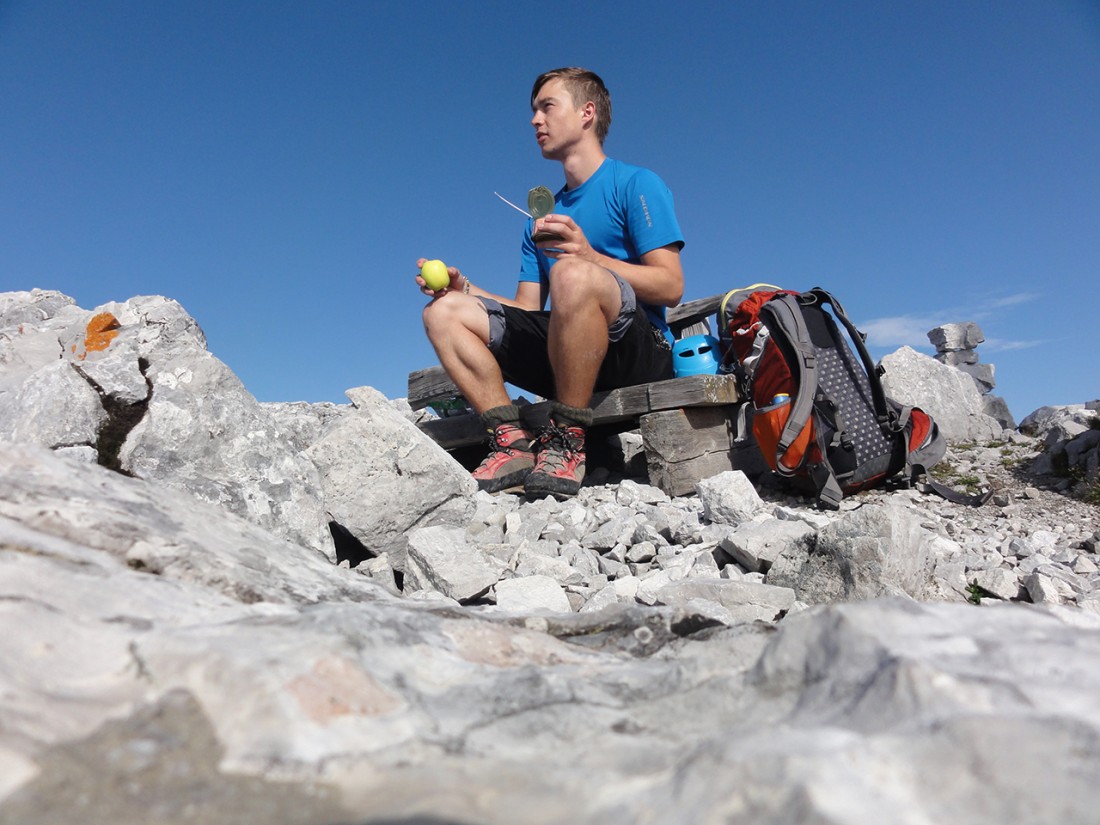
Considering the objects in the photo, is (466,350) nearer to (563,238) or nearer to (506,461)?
(506,461)

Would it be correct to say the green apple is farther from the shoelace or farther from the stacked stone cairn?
the stacked stone cairn

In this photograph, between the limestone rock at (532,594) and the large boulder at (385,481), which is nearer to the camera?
the limestone rock at (532,594)

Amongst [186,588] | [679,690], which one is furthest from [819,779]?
[186,588]

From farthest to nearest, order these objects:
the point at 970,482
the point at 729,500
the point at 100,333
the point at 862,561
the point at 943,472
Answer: the point at 943,472 → the point at 970,482 → the point at 729,500 → the point at 100,333 → the point at 862,561

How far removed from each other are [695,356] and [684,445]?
30.8 inches

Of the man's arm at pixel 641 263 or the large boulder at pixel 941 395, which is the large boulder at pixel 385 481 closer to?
the man's arm at pixel 641 263

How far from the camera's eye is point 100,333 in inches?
144

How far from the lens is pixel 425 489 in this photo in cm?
350

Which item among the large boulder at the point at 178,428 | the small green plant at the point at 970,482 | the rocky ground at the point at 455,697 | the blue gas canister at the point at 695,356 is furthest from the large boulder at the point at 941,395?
the rocky ground at the point at 455,697

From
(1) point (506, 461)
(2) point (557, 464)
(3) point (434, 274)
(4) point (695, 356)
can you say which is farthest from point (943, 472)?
(3) point (434, 274)

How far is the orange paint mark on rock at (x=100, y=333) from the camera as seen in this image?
139 inches

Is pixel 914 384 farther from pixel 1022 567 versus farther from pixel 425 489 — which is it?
pixel 425 489

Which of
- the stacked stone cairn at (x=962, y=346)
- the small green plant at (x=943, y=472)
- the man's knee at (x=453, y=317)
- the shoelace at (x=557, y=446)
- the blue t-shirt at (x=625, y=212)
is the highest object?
the stacked stone cairn at (x=962, y=346)

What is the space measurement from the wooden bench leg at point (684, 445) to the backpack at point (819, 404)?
0.29 meters
